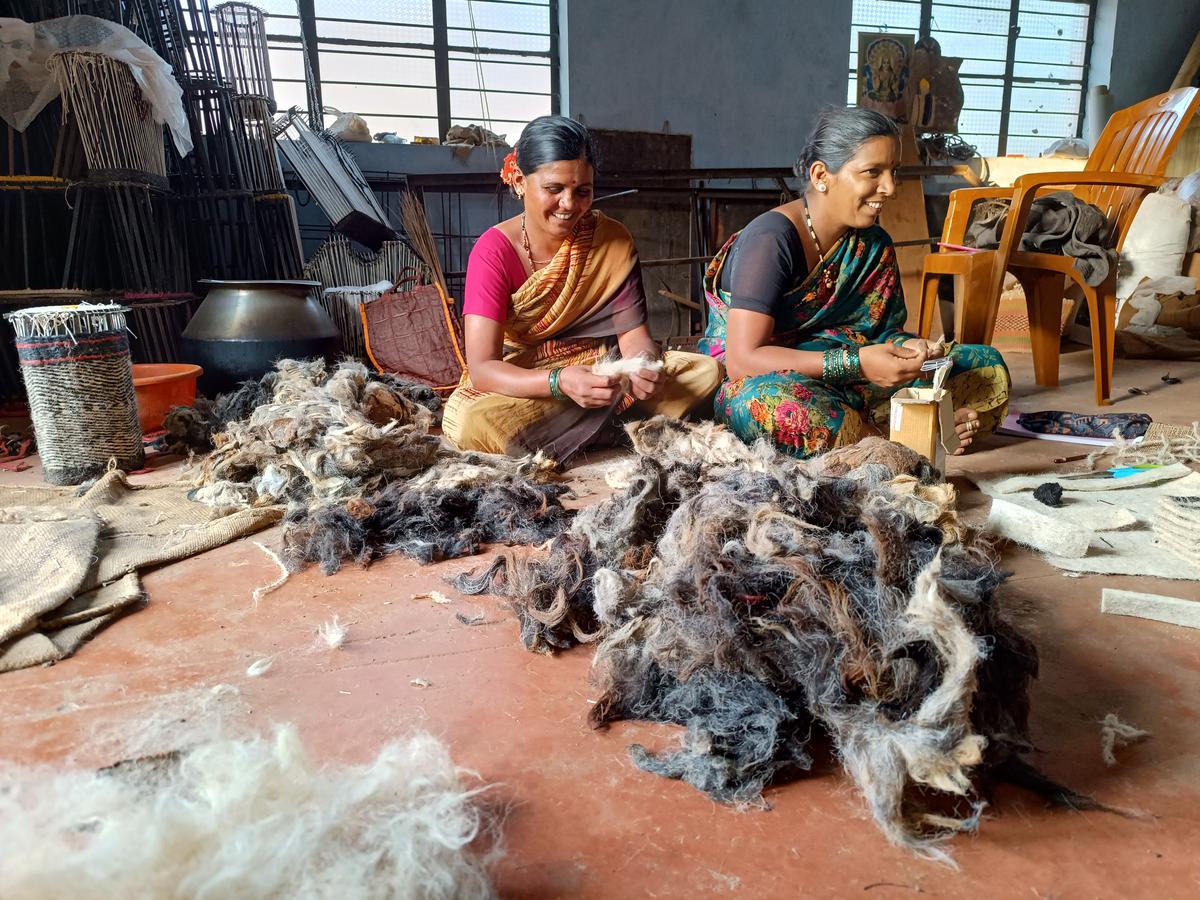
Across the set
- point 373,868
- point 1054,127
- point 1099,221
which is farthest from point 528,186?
point 1054,127

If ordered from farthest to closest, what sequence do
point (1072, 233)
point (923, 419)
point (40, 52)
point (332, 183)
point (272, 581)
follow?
point (332, 183) → point (1072, 233) → point (40, 52) → point (923, 419) → point (272, 581)

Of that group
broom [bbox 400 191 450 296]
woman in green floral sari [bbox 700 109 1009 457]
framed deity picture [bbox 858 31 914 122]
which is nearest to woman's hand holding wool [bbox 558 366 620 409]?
woman in green floral sari [bbox 700 109 1009 457]

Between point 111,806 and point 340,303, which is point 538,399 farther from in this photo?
point 340,303

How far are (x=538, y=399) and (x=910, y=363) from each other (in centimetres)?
124

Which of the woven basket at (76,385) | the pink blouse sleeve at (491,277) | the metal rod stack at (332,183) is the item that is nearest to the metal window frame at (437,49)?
the metal rod stack at (332,183)

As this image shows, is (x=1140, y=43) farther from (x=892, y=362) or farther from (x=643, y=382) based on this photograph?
(x=643, y=382)

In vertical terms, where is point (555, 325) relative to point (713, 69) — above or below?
below

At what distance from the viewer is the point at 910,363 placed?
2328 millimetres

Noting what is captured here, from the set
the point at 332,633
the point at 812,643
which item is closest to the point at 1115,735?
the point at 812,643

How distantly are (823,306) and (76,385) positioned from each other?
2.59 metres

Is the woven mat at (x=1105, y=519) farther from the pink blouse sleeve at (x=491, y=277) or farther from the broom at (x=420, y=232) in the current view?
the broom at (x=420, y=232)

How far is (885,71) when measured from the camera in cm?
780

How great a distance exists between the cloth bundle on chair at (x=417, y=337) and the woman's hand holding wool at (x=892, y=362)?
2451 millimetres

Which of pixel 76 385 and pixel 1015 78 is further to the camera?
pixel 1015 78
